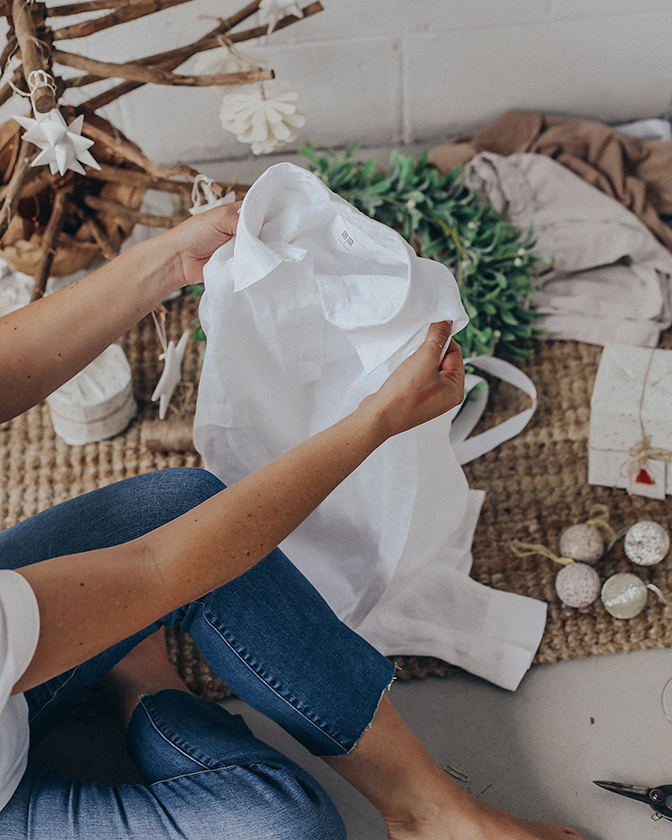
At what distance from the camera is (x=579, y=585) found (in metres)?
1.02

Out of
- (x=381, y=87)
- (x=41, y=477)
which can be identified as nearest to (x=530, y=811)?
(x=41, y=477)

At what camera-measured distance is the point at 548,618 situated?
1037mm

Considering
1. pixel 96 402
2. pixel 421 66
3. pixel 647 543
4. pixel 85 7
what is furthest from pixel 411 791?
pixel 421 66

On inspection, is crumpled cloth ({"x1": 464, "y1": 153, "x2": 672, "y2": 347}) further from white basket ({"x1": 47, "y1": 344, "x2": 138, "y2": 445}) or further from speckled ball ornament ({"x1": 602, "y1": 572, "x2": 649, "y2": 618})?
white basket ({"x1": 47, "y1": 344, "x2": 138, "y2": 445})

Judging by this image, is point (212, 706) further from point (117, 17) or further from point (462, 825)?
point (117, 17)

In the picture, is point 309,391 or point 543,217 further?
point 543,217

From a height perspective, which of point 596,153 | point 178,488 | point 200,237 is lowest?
point 178,488

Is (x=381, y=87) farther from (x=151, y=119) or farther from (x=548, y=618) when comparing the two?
(x=548, y=618)

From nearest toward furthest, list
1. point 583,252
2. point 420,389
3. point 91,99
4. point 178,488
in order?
point 420,389 < point 178,488 < point 91,99 < point 583,252

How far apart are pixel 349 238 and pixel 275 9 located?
0.46 meters

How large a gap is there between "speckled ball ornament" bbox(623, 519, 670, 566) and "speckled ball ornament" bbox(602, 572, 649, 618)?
3 cm

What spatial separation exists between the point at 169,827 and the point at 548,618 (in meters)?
0.55

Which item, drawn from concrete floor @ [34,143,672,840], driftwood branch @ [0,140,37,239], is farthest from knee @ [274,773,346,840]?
driftwood branch @ [0,140,37,239]

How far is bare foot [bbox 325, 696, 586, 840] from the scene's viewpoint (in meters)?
0.81
